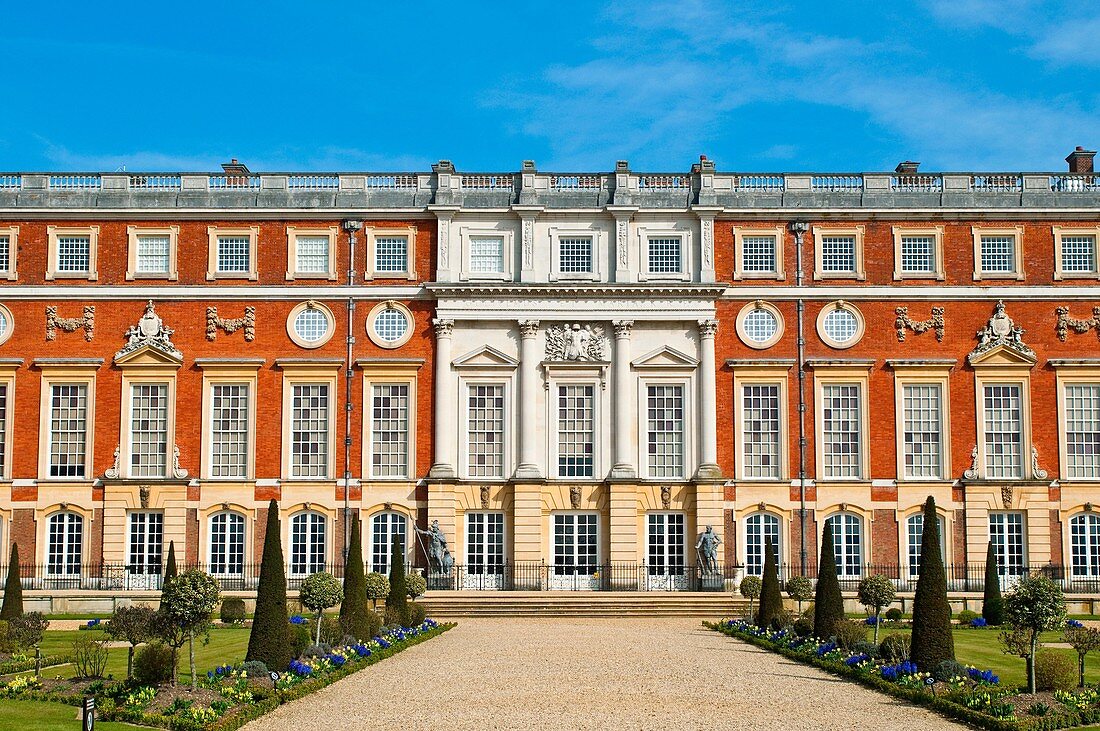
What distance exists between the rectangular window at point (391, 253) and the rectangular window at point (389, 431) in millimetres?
3685

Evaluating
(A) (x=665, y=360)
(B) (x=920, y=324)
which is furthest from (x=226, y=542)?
(B) (x=920, y=324)

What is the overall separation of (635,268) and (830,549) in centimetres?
1692

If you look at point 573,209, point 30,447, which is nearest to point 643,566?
point 573,209

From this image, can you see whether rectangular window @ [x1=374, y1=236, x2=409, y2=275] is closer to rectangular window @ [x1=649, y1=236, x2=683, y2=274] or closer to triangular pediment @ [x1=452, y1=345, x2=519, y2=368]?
triangular pediment @ [x1=452, y1=345, x2=519, y2=368]

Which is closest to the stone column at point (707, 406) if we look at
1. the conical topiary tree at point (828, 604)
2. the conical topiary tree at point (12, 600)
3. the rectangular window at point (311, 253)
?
the rectangular window at point (311, 253)

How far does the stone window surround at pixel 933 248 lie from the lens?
41.7 metres

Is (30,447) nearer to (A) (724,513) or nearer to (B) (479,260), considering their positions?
(B) (479,260)

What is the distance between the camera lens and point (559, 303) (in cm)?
4153

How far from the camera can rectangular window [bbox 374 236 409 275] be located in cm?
4206

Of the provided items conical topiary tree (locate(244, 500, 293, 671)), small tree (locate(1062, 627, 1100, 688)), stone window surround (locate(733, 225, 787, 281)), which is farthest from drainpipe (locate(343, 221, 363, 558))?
small tree (locate(1062, 627, 1100, 688))

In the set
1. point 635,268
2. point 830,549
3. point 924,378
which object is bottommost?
point 830,549

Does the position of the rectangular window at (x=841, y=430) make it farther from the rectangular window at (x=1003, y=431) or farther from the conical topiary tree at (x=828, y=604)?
the conical topiary tree at (x=828, y=604)

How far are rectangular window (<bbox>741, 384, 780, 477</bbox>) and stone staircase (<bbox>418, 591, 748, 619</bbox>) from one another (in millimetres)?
5190

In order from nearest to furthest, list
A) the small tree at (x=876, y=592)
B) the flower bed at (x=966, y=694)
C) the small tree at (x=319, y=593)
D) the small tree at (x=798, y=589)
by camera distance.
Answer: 1. the flower bed at (x=966, y=694)
2. the small tree at (x=319, y=593)
3. the small tree at (x=876, y=592)
4. the small tree at (x=798, y=589)
